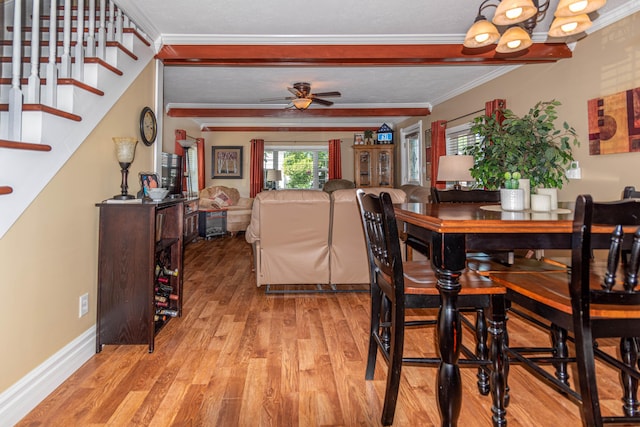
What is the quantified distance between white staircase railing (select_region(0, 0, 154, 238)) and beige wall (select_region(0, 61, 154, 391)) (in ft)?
0.38

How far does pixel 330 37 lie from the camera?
3426 millimetres

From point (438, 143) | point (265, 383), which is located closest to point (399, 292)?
point (265, 383)

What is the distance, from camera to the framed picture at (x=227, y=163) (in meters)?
8.71

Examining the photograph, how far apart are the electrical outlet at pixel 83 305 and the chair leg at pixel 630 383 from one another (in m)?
2.74

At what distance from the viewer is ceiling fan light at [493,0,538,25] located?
5.69 feet

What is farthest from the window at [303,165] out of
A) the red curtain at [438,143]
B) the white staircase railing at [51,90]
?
the white staircase railing at [51,90]

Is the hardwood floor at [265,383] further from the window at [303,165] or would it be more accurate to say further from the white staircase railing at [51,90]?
the window at [303,165]

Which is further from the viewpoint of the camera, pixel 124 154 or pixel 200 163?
pixel 200 163

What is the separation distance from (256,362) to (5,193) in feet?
4.79

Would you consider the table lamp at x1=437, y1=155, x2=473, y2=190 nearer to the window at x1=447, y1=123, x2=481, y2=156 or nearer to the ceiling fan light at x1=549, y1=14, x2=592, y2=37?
the window at x1=447, y1=123, x2=481, y2=156

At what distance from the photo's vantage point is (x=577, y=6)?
5.70 ft

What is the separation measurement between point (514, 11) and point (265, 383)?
2263 mm

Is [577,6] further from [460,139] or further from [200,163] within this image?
[200,163]

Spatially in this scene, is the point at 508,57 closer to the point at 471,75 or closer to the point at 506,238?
the point at 471,75
